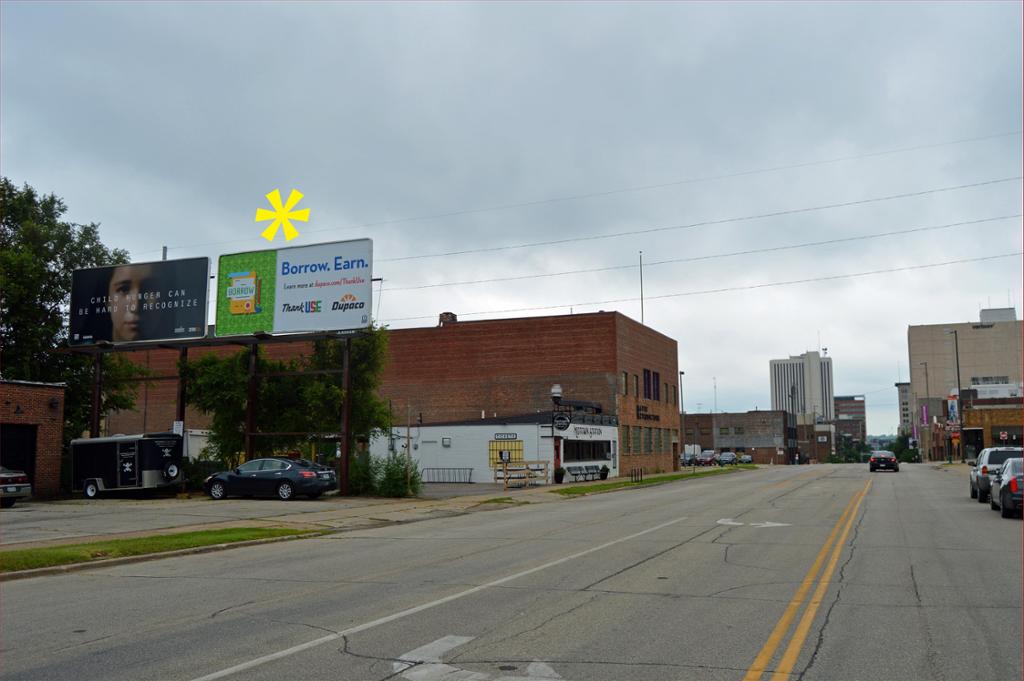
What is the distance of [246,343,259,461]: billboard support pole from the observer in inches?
1238

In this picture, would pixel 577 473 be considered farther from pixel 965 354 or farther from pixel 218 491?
pixel 965 354

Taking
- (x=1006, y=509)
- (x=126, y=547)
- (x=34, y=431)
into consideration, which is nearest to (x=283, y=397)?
(x=34, y=431)

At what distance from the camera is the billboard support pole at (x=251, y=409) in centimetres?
3145

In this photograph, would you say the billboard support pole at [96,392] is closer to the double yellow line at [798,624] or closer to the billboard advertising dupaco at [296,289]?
the billboard advertising dupaco at [296,289]

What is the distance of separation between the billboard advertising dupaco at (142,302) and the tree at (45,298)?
1931mm

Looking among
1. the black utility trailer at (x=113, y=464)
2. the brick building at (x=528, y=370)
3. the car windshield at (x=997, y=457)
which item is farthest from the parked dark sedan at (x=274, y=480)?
the brick building at (x=528, y=370)

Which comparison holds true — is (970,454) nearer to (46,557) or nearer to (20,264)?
(20,264)

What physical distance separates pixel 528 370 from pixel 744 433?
7927cm

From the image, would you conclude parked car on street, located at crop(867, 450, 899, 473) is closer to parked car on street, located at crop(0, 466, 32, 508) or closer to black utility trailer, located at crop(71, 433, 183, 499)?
black utility trailer, located at crop(71, 433, 183, 499)

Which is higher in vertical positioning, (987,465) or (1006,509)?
(987,465)

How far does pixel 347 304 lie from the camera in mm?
30719

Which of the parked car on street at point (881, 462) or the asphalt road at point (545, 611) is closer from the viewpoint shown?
the asphalt road at point (545, 611)

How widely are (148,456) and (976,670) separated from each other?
28463 mm

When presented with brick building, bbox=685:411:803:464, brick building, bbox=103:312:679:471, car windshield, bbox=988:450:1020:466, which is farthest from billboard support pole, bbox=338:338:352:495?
brick building, bbox=685:411:803:464
